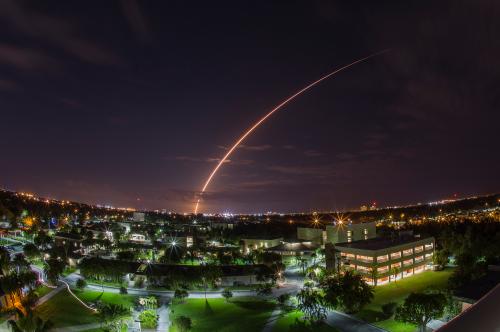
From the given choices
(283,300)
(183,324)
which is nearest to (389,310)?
(283,300)

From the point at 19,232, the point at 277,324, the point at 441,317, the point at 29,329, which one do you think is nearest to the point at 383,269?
the point at 441,317

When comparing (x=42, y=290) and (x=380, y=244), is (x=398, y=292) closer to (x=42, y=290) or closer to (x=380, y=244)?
(x=380, y=244)

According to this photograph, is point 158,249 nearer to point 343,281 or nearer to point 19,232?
point 19,232

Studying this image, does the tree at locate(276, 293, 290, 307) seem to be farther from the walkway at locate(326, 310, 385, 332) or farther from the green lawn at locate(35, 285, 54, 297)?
the green lawn at locate(35, 285, 54, 297)

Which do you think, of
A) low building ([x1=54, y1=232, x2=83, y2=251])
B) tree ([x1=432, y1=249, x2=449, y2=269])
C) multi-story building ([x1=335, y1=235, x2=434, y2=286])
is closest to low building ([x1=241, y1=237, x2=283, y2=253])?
multi-story building ([x1=335, y1=235, x2=434, y2=286])

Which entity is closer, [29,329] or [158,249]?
[29,329]

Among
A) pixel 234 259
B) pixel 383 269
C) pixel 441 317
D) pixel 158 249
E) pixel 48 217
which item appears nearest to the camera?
pixel 441 317

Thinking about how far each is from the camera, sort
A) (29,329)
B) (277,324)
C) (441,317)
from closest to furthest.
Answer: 1. (29,329)
2. (441,317)
3. (277,324)

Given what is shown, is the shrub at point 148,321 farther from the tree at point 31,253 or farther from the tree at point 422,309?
the tree at point 31,253
